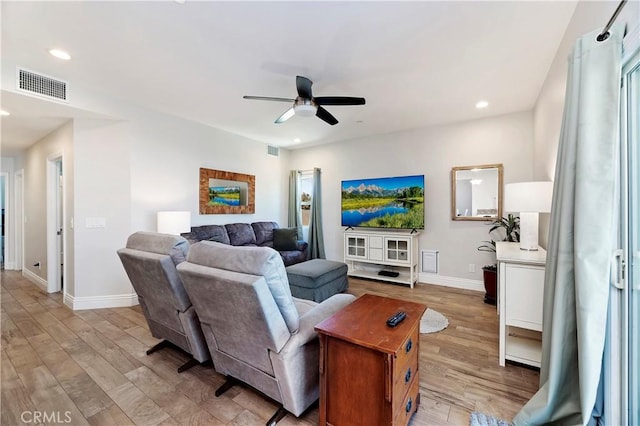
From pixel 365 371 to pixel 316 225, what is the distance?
14.3ft

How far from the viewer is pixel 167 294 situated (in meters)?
1.93

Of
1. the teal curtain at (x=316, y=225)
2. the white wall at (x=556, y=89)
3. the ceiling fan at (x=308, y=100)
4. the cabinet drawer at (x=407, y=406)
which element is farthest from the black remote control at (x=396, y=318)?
the teal curtain at (x=316, y=225)

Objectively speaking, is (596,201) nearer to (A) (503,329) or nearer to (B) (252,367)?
(A) (503,329)

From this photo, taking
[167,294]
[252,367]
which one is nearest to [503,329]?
[252,367]

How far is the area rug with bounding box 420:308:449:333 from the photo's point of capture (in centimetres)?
281

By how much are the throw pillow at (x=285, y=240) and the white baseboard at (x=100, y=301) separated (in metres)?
2.30

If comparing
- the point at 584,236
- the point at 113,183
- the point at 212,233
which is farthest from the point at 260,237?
the point at 584,236

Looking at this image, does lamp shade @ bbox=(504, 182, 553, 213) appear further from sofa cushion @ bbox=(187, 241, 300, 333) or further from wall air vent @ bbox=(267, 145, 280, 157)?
wall air vent @ bbox=(267, 145, 280, 157)

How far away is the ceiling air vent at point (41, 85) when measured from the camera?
2.66 meters

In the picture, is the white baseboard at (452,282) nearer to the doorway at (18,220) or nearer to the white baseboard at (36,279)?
the white baseboard at (36,279)

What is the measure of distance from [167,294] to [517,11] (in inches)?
127

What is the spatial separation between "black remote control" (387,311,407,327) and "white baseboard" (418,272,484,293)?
3.21 m

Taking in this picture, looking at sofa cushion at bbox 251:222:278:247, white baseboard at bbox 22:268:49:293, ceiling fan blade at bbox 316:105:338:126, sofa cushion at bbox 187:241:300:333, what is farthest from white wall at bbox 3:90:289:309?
sofa cushion at bbox 187:241:300:333

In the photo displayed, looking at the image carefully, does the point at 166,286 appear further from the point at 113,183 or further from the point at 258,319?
the point at 113,183
